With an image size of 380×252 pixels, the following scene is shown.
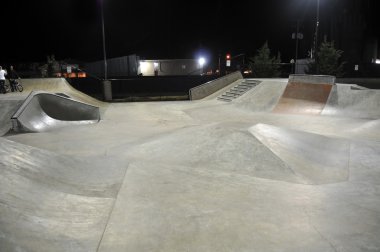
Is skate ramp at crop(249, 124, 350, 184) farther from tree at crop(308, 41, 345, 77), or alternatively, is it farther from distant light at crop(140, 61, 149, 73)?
distant light at crop(140, 61, 149, 73)

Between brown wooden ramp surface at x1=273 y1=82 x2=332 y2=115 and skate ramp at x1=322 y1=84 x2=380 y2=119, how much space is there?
415mm

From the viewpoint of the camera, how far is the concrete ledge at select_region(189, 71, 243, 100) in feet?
77.8

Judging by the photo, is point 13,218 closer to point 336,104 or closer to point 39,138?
point 39,138

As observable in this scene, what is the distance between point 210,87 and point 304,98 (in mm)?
8306

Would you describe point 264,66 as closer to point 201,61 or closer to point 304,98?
point 304,98

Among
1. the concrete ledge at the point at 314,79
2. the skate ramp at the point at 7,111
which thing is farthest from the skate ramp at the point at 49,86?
the concrete ledge at the point at 314,79

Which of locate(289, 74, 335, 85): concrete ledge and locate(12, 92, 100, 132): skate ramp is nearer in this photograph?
locate(12, 92, 100, 132): skate ramp

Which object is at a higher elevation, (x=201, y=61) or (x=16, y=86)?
(x=201, y=61)

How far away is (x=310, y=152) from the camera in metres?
8.94

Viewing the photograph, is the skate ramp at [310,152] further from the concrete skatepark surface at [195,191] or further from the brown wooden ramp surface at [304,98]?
the brown wooden ramp surface at [304,98]

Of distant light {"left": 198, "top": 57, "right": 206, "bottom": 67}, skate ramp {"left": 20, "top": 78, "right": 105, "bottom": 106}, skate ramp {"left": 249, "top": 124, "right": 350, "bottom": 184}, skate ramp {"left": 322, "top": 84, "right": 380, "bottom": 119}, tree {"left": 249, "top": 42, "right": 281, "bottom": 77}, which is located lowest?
skate ramp {"left": 249, "top": 124, "right": 350, "bottom": 184}

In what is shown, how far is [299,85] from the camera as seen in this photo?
19062mm

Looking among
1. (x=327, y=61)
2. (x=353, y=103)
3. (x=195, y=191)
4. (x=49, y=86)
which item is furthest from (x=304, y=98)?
(x=49, y=86)

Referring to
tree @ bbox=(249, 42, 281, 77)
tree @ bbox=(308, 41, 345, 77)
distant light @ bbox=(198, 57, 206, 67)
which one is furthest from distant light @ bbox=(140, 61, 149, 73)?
tree @ bbox=(308, 41, 345, 77)
